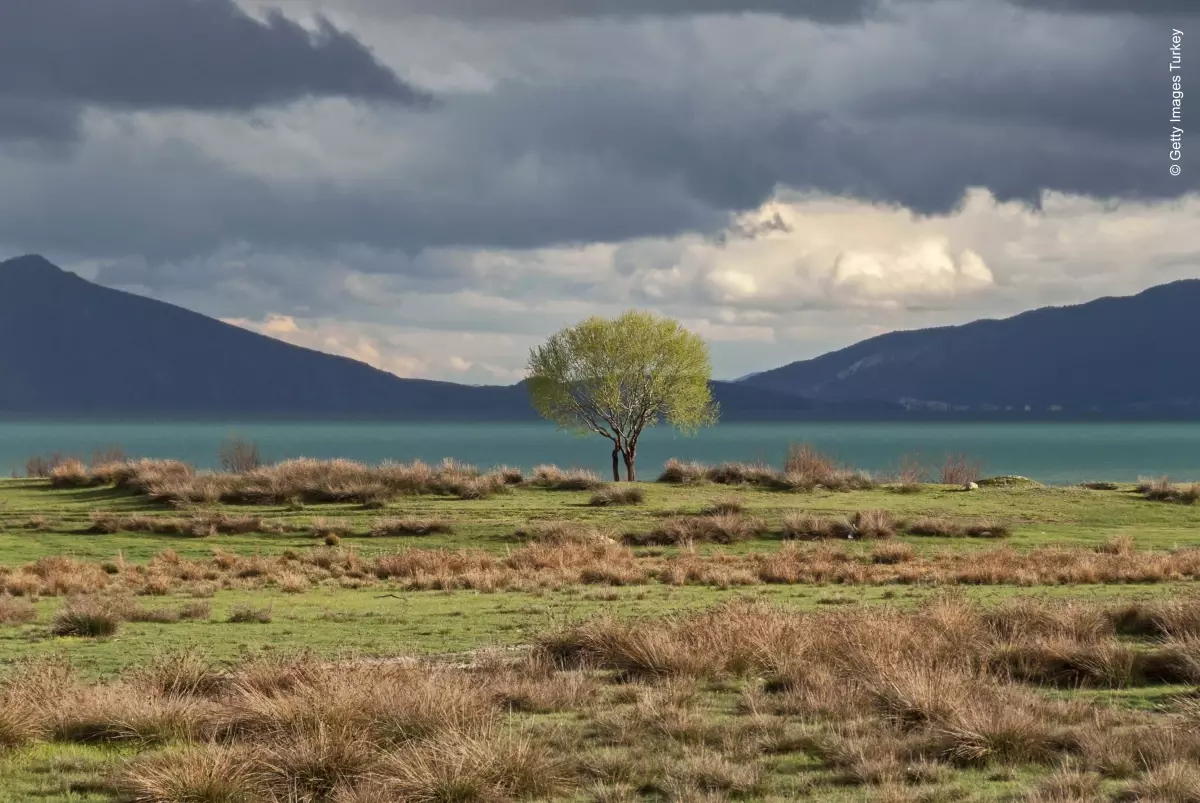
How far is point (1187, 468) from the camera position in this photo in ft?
378

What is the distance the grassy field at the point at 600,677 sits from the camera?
10.0 metres

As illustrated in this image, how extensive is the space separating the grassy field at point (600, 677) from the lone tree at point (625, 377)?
35.6m

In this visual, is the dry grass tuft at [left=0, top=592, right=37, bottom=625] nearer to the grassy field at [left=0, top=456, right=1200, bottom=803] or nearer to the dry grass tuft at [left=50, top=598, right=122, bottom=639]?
the grassy field at [left=0, top=456, right=1200, bottom=803]

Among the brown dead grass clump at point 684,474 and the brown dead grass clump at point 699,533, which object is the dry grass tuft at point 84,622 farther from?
the brown dead grass clump at point 684,474

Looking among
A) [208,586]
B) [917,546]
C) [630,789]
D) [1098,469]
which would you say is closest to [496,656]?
[630,789]

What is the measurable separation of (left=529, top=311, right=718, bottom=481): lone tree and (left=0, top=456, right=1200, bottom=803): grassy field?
35.6 meters

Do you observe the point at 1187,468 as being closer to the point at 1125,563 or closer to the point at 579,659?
the point at 1125,563

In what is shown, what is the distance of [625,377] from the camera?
66875 mm

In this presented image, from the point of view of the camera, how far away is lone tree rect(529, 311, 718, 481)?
66875mm

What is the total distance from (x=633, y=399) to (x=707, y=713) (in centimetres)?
5494

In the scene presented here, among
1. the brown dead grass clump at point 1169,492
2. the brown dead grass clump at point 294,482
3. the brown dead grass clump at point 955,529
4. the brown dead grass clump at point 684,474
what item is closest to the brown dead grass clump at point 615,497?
the brown dead grass clump at point 294,482

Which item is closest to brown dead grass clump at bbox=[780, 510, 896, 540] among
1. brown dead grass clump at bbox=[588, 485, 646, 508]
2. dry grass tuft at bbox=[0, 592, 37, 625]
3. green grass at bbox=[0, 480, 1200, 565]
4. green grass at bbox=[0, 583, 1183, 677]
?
green grass at bbox=[0, 480, 1200, 565]

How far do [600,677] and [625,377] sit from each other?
5244 centimetres

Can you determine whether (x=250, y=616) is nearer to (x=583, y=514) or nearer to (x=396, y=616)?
(x=396, y=616)
